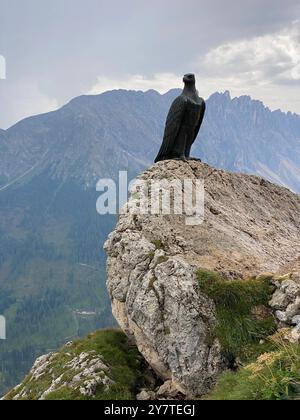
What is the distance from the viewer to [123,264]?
15758 millimetres

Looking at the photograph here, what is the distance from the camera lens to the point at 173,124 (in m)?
21.1

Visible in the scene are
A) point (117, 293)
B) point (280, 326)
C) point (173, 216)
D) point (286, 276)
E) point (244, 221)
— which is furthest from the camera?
point (244, 221)

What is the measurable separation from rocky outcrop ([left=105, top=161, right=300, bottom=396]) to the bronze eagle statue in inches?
48.2

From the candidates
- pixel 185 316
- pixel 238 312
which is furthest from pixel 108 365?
pixel 238 312

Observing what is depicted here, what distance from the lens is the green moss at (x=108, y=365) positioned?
13703mm

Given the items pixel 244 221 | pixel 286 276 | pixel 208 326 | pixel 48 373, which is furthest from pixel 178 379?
pixel 244 221

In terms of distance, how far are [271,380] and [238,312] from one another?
472 cm

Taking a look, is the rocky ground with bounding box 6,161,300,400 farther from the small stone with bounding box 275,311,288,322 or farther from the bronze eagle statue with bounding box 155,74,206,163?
the bronze eagle statue with bounding box 155,74,206,163

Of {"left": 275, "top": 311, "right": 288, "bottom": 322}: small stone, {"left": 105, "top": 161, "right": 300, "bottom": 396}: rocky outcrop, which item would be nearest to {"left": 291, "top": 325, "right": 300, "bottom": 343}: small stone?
{"left": 275, "top": 311, "right": 288, "bottom": 322}: small stone

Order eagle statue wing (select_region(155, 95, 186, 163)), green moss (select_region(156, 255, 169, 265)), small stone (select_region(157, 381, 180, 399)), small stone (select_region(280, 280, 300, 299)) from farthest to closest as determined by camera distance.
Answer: eagle statue wing (select_region(155, 95, 186, 163)) < green moss (select_region(156, 255, 169, 265)) < small stone (select_region(157, 381, 180, 399)) < small stone (select_region(280, 280, 300, 299))

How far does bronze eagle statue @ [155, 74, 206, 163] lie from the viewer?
20.9 meters
